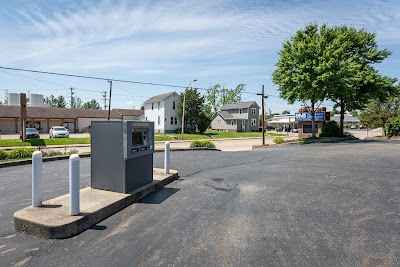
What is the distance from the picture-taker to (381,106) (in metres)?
52.8

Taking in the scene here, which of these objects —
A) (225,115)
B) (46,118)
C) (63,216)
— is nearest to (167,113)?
(225,115)

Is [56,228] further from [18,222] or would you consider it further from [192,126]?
[192,126]

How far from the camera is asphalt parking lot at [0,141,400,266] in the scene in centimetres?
324

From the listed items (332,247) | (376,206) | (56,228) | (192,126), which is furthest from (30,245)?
(192,126)

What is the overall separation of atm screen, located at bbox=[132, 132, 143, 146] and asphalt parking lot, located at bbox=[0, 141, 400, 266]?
1.30 m

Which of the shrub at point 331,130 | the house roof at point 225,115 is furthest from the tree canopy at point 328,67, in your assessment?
the house roof at point 225,115

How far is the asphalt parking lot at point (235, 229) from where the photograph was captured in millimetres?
3238

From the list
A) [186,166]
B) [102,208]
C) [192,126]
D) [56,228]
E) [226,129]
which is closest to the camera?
[56,228]

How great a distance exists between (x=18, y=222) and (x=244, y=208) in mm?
3978

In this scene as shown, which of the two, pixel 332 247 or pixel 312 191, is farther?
pixel 312 191

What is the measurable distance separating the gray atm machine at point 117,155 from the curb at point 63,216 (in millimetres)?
304

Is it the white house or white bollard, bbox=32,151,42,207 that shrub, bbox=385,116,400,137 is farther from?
white bollard, bbox=32,151,42,207

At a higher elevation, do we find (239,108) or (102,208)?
(239,108)

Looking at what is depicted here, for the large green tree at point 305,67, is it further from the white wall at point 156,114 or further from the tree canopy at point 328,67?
the white wall at point 156,114
